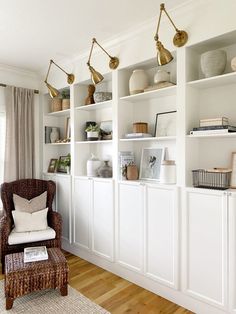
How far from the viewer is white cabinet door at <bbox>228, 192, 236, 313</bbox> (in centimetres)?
186

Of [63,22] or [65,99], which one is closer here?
[63,22]

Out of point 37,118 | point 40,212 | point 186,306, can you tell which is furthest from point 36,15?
point 186,306

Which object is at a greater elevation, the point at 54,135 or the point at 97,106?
the point at 97,106

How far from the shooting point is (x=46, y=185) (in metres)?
3.43

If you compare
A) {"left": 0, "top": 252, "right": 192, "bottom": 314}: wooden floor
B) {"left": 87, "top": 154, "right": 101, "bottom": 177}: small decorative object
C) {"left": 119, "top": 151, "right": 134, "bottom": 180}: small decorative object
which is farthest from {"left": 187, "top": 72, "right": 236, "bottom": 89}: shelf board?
{"left": 0, "top": 252, "right": 192, "bottom": 314}: wooden floor

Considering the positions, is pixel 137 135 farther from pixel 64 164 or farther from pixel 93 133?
pixel 64 164

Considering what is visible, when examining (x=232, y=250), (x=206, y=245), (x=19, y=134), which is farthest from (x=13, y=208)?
(x=232, y=250)

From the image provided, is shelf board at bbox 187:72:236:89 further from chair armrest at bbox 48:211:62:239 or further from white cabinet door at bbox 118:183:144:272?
chair armrest at bbox 48:211:62:239

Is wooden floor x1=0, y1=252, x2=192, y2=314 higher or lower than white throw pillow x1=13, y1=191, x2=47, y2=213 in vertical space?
lower

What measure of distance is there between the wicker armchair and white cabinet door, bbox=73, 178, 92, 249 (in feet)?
1.03

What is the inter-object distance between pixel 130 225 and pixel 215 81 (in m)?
1.59

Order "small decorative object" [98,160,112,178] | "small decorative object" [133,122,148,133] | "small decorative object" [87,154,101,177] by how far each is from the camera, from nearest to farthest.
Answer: "small decorative object" [133,122,148,133] → "small decorative object" [98,160,112,178] → "small decorative object" [87,154,101,177]

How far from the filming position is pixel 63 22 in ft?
7.70

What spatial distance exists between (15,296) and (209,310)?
63.6 inches
